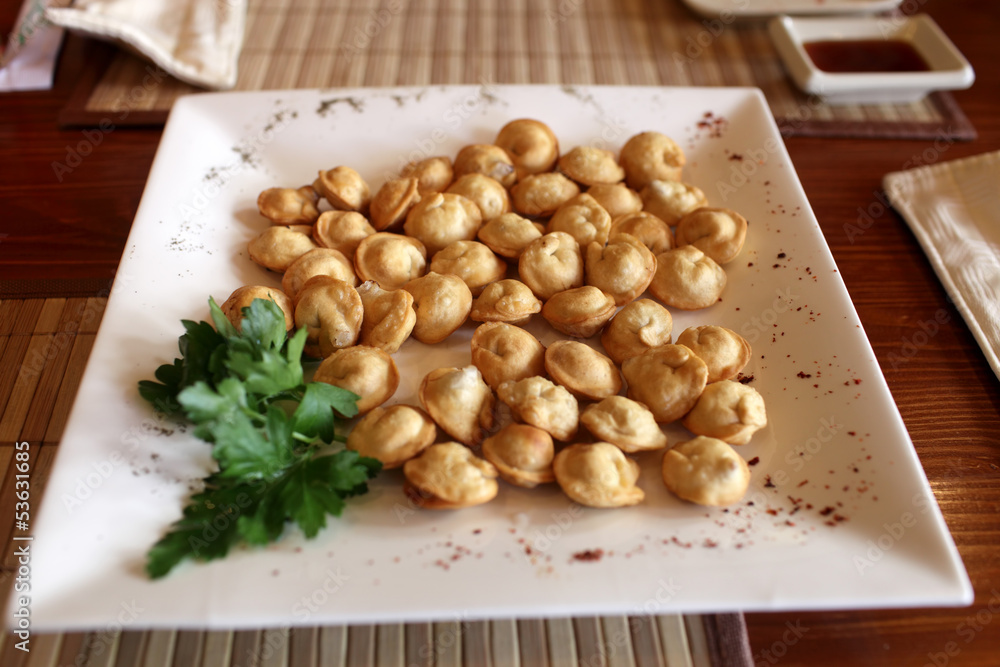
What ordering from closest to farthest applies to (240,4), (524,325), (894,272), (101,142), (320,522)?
(320,522) < (524,325) < (894,272) < (101,142) < (240,4)

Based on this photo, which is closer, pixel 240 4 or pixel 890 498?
pixel 890 498

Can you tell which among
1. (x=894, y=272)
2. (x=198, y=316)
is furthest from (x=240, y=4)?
(x=894, y=272)

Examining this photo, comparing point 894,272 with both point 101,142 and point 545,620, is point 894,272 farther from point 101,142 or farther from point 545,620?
point 101,142

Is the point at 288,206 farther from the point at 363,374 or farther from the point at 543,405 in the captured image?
the point at 543,405

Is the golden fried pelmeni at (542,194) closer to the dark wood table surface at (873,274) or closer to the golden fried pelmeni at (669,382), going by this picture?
the golden fried pelmeni at (669,382)

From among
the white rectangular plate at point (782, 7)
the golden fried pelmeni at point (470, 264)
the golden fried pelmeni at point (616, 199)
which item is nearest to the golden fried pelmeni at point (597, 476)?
the golden fried pelmeni at point (470, 264)

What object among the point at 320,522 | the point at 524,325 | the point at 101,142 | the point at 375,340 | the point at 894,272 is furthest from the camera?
the point at 101,142

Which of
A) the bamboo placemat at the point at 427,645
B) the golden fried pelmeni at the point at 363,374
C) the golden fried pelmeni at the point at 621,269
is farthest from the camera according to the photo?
the golden fried pelmeni at the point at 621,269
